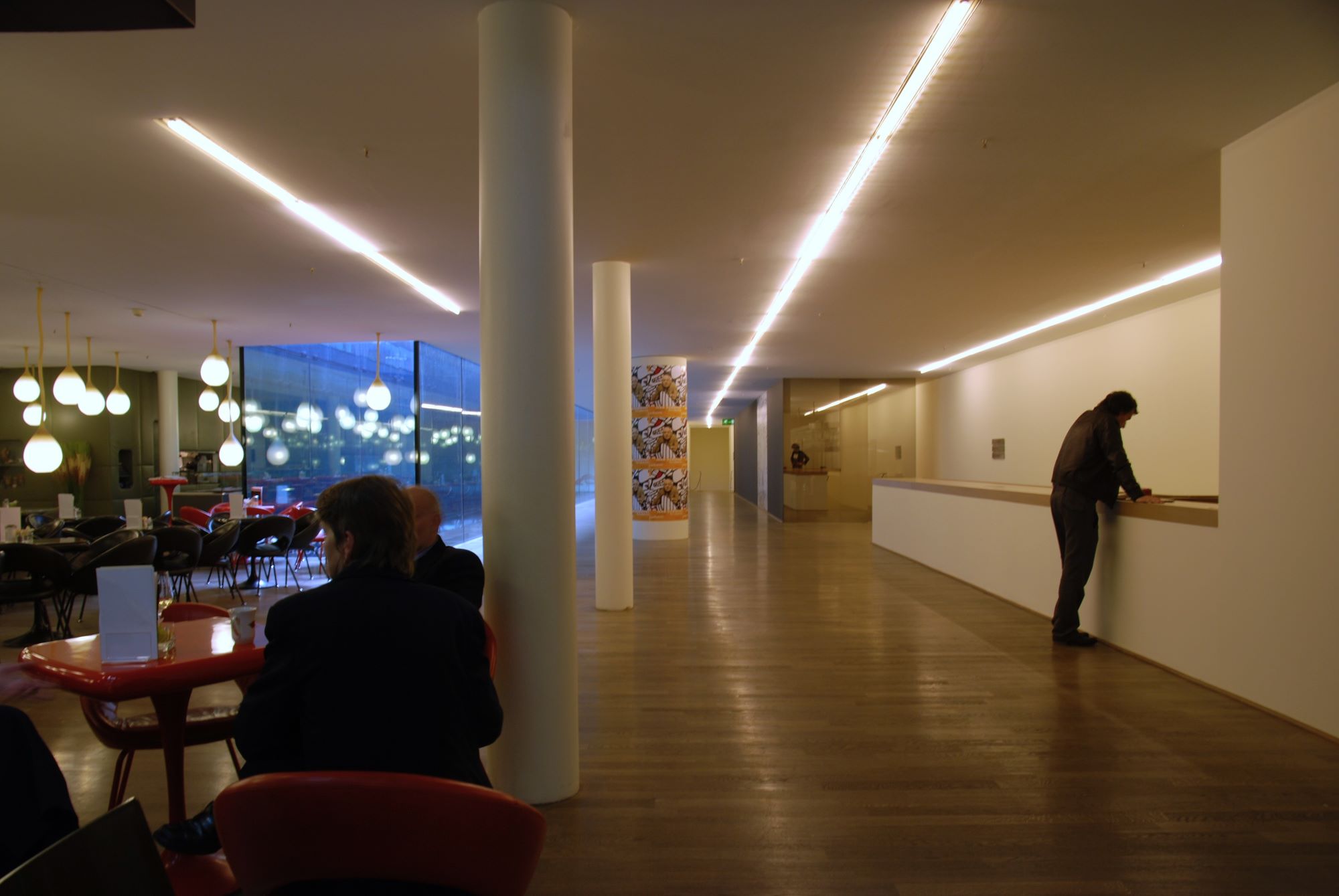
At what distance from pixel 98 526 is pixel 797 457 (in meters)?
12.8

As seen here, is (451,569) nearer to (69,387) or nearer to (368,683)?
(368,683)

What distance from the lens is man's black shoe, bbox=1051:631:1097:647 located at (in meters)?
5.34

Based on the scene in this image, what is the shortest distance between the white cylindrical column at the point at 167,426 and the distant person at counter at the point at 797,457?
44.9ft

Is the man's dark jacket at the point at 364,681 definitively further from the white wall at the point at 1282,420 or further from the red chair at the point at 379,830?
the white wall at the point at 1282,420

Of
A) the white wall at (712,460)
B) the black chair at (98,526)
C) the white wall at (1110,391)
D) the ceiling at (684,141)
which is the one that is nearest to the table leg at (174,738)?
the ceiling at (684,141)

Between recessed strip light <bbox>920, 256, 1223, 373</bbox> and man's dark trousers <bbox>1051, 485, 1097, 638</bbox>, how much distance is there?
1.99 m

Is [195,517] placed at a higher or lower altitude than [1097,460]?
lower

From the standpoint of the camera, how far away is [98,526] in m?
8.57

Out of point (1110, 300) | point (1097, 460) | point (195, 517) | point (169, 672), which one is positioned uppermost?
point (1110, 300)

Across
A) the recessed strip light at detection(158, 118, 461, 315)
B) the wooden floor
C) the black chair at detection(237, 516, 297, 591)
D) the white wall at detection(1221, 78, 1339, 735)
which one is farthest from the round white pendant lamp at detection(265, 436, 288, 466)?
the white wall at detection(1221, 78, 1339, 735)

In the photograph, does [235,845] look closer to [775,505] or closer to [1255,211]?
[1255,211]

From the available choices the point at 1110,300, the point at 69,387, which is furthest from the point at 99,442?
the point at 1110,300

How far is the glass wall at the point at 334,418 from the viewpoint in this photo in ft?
41.2

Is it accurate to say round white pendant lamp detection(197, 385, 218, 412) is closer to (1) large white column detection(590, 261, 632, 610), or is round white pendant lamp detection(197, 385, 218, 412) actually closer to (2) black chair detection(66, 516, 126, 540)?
(2) black chair detection(66, 516, 126, 540)
